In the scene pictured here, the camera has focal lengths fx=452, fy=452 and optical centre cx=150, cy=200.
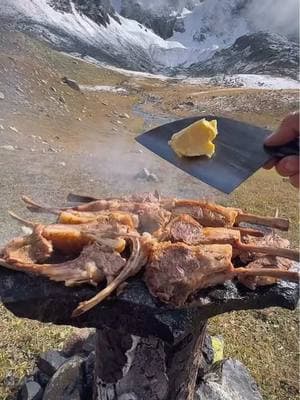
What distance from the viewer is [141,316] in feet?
7.92

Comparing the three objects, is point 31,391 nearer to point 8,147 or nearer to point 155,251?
point 155,251

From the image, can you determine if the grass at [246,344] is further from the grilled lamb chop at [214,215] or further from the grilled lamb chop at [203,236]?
the grilled lamb chop at [203,236]

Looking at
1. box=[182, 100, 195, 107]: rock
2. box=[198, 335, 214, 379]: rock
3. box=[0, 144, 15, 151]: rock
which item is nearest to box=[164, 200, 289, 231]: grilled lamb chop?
box=[198, 335, 214, 379]: rock

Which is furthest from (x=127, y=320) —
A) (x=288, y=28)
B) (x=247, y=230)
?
(x=288, y=28)

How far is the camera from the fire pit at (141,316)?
240 cm

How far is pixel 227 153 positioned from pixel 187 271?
804 millimetres

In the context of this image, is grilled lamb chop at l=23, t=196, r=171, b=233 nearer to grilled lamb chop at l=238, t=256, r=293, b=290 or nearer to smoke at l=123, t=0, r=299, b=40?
grilled lamb chop at l=238, t=256, r=293, b=290

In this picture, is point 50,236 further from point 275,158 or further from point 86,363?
point 86,363

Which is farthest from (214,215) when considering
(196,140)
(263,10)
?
(263,10)

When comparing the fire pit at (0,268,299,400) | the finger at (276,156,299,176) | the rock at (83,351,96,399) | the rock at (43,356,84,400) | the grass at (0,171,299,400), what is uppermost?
the finger at (276,156,299,176)

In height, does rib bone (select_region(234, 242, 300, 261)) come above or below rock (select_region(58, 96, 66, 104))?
above

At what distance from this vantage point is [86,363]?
3.81m

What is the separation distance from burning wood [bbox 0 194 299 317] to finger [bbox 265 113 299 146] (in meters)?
0.62

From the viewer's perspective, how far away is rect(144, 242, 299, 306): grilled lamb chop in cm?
Answer: 241
